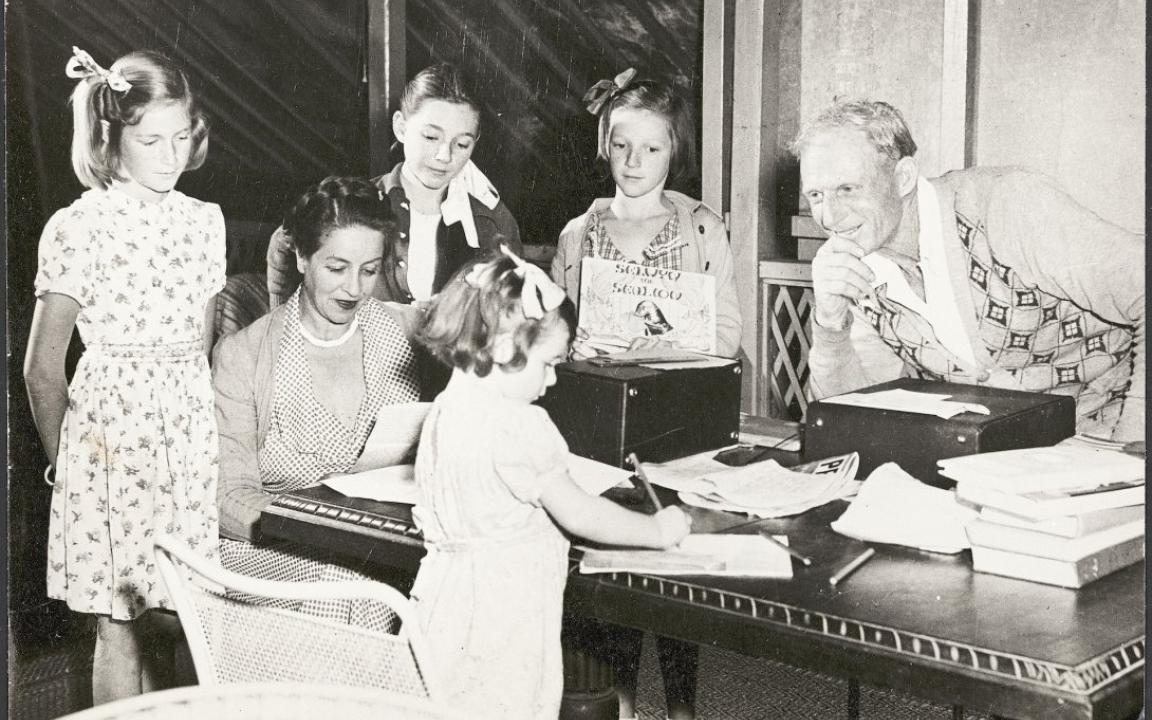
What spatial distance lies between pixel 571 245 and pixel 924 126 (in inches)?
39.7

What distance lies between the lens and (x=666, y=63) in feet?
10.8

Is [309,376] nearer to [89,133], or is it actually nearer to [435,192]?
[435,192]

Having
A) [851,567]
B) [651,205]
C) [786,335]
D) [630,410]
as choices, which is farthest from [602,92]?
[851,567]

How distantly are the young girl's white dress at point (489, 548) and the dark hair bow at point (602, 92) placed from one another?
1.60 metres

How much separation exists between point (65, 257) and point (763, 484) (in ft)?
5.18

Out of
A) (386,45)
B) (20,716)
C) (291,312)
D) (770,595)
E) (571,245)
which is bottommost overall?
(20,716)

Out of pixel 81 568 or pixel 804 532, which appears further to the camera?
pixel 81 568

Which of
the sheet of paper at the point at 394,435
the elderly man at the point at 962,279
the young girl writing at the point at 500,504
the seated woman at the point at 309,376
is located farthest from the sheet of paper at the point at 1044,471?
the seated woman at the point at 309,376

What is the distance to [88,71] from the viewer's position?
251cm

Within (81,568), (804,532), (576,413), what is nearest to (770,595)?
(804,532)

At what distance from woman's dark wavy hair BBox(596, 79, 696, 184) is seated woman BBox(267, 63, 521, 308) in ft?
1.20

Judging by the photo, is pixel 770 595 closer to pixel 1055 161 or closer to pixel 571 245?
pixel 1055 161

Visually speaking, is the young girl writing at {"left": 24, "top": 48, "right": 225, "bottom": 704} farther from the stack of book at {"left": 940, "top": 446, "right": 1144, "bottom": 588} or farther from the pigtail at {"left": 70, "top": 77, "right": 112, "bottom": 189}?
the stack of book at {"left": 940, "top": 446, "right": 1144, "bottom": 588}

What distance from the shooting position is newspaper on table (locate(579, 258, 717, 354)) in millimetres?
3141
